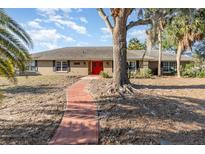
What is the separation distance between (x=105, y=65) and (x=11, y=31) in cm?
2524

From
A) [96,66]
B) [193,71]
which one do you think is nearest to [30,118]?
[96,66]

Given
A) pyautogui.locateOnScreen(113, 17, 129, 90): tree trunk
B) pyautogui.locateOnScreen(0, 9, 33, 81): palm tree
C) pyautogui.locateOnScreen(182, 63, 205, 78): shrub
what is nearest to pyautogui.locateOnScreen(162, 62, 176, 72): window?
Answer: pyautogui.locateOnScreen(182, 63, 205, 78): shrub

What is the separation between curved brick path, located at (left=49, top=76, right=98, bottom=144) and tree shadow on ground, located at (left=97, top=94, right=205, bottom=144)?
304mm

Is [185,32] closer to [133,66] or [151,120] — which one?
[133,66]

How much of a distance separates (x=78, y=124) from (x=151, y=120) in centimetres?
264

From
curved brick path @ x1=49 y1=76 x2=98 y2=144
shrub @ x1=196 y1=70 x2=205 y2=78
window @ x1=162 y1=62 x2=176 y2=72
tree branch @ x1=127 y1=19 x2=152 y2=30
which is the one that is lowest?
curved brick path @ x1=49 y1=76 x2=98 y2=144

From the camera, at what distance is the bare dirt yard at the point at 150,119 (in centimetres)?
948

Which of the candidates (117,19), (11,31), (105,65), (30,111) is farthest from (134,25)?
(105,65)

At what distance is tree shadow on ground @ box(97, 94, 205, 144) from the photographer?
9.45 meters

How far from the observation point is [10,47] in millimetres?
9375

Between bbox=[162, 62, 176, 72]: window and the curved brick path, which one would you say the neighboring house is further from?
the curved brick path

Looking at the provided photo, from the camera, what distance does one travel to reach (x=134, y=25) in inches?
695

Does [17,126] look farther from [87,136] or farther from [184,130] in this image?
[184,130]

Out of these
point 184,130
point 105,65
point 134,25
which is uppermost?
point 134,25
